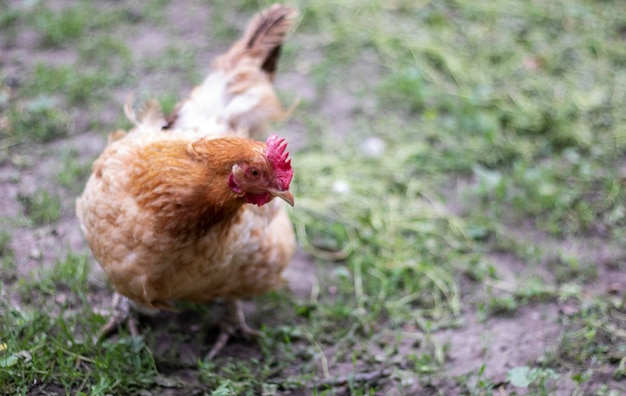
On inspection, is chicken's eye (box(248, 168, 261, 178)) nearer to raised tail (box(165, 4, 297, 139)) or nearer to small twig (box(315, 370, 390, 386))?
raised tail (box(165, 4, 297, 139))

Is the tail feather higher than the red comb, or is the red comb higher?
the red comb

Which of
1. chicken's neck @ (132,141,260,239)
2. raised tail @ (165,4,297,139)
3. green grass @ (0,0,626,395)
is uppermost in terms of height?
chicken's neck @ (132,141,260,239)

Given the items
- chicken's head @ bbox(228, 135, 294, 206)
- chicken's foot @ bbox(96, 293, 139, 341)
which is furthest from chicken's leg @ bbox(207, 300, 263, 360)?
chicken's head @ bbox(228, 135, 294, 206)

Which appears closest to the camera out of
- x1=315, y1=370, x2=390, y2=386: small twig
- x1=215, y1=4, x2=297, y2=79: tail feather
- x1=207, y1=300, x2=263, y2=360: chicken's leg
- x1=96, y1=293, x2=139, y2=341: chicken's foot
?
x1=315, y1=370, x2=390, y2=386: small twig

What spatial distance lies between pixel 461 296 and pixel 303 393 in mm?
1075

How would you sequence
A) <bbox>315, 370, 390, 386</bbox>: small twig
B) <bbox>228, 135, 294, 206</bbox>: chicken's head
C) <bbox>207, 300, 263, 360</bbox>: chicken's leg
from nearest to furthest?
<bbox>228, 135, 294, 206</bbox>: chicken's head, <bbox>315, 370, 390, 386</bbox>: small twig, <bbox>207, 300, 263, 360</bbox>: chicken's leg

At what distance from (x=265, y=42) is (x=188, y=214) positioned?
1438 mm

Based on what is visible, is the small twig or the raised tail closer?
the small twig

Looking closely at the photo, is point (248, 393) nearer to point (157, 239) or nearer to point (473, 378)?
point (157, 239)

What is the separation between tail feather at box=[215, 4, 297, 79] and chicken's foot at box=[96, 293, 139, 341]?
129cm

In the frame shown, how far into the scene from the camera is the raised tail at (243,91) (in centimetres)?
335

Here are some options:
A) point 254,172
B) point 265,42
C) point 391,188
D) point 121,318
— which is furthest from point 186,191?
point 391,188

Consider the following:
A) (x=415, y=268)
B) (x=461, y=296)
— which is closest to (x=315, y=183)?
(x=415, y=268)

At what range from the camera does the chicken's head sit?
251 centimetres
